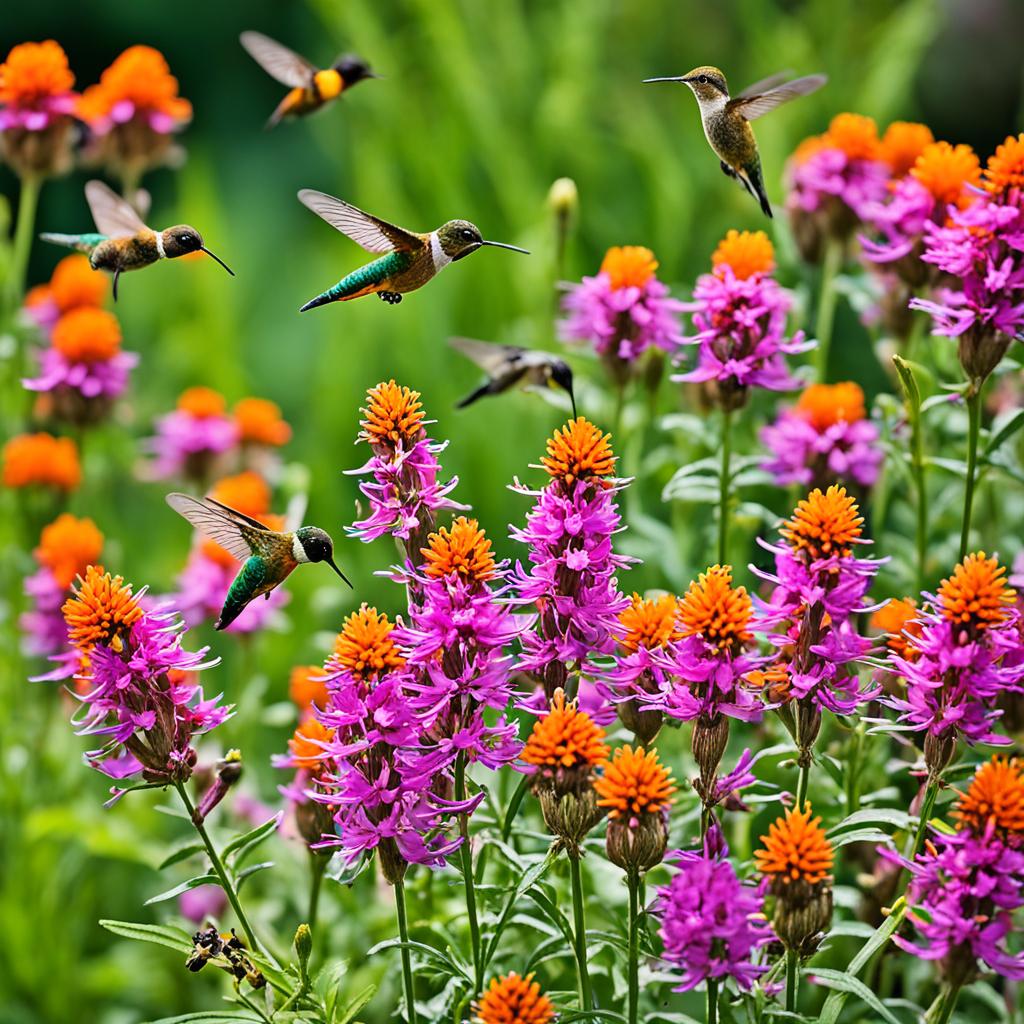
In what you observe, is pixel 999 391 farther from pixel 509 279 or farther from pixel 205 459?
pixel 509 279

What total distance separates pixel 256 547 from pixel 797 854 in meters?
0.48

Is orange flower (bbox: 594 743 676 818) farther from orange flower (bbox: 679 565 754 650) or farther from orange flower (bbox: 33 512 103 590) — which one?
orange flower (bbox: 33 512 103 590)

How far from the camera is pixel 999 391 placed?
2.12 meters

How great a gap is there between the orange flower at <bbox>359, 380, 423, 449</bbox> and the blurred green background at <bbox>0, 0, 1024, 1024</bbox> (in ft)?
2.19

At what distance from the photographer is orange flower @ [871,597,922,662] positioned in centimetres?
119

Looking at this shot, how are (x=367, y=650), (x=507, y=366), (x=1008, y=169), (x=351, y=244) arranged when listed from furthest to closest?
(x=351, y=244) → (x=507, y=366) → (x=1008, y=169) → (x=367, y=650)

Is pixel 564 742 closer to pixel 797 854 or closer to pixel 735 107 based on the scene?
pixel 797 854

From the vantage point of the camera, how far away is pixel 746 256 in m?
1.49

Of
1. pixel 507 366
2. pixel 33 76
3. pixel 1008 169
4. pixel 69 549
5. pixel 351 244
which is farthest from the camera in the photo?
pixel 351 244

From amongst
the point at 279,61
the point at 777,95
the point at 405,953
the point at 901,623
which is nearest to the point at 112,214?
the point at 279,61

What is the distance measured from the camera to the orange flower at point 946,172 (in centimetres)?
157

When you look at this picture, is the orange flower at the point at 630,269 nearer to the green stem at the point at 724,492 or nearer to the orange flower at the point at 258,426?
the green stem at the point at 724,492

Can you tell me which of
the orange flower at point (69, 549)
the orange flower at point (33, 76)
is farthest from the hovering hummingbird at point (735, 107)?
the orange flower at point (69, 549)

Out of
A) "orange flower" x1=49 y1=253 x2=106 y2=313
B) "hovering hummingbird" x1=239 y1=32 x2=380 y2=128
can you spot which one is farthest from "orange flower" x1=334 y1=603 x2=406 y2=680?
"orange flower" x1=49 y1=253 x2=106 y2=313
